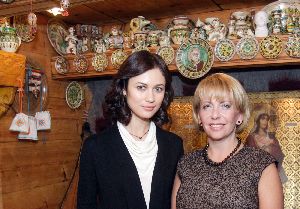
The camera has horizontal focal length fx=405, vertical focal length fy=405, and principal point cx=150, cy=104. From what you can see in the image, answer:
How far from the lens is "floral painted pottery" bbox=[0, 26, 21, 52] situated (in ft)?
7.44

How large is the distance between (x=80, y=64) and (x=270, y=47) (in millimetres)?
1268

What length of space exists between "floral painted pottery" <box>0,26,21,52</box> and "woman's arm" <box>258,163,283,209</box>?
1558 mm

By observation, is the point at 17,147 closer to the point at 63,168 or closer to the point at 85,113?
the point at 63,168

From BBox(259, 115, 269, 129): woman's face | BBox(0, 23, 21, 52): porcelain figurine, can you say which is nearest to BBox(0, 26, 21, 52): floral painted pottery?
BBox(0, 23, 21, 52): porcelain figurine

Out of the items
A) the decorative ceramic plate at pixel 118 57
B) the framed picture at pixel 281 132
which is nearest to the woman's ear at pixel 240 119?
the framed picture at pixel 281 132

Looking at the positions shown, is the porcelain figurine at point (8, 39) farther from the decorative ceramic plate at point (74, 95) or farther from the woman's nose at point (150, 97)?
the woman's nose at point (150, 97)

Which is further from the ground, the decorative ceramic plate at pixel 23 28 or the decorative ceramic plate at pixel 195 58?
the decorative ceramic plate at pixel 23 28

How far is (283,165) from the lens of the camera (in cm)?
259

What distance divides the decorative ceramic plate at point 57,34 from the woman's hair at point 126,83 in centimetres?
111

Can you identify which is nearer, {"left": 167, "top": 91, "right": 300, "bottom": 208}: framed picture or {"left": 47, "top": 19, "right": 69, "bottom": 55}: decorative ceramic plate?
{"left": 167, "top": 91, "right": 300, "bottom": 208}: framed picture

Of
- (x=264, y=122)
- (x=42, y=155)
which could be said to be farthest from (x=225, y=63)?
(x=42, y=155)

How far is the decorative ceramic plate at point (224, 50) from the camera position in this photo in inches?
93.6

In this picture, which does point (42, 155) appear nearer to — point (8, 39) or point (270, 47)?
point (8, 39)

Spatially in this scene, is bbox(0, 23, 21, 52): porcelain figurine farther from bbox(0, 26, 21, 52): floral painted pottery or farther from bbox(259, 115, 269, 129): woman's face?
bbox(259, 115, 269, 129): woman's face
